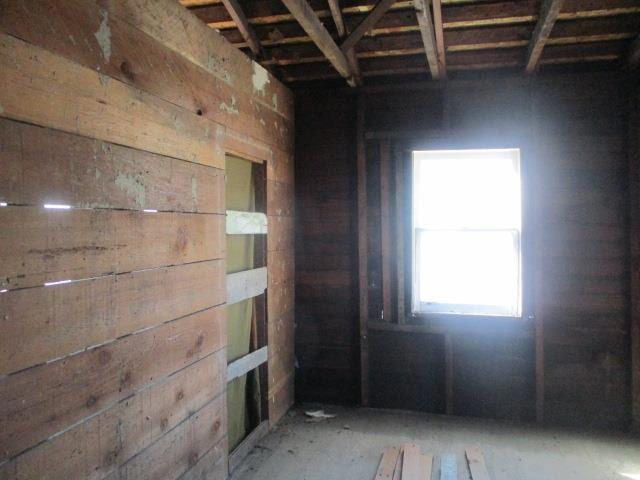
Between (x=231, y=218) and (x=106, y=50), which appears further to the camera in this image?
(x=231, y=218)

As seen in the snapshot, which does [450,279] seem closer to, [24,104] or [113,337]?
[113,337]

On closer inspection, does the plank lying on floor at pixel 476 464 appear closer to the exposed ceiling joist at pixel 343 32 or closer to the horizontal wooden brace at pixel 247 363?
the horizontal wooden brace at pixel 247 363

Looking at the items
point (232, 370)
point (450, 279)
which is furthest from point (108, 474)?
point (450, 279)

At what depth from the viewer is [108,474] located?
1688mm

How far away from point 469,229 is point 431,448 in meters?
1.58

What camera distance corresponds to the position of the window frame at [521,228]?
3467mm

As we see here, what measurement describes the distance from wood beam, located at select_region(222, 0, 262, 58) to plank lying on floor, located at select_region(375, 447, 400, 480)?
2779 mm

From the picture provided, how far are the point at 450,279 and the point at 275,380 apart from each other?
60.1 inches

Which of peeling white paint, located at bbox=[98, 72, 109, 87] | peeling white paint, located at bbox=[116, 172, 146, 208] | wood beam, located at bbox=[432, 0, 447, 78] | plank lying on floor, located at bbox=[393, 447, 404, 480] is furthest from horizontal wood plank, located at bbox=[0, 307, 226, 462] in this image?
wood beam, located at bbox=[432, 0, 447, 78]

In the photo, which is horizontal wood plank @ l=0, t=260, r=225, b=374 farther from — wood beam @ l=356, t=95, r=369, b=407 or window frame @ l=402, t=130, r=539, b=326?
window frame @ l=402, t=130, r=539, b=326

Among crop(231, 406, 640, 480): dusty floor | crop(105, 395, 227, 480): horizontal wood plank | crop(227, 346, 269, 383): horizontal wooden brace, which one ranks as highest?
crop(227, 346, 269, 383): horizontal wooden brace

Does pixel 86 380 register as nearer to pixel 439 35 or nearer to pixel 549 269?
pixel 439 35

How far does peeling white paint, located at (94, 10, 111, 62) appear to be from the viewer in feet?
5.53

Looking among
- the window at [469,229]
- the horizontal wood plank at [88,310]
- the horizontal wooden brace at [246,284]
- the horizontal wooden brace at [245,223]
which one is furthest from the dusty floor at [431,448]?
the horizontal wooden brace at [245,223]
